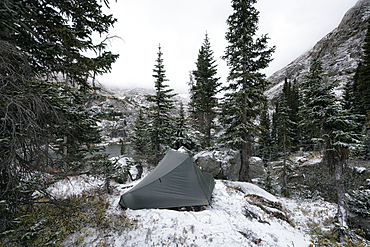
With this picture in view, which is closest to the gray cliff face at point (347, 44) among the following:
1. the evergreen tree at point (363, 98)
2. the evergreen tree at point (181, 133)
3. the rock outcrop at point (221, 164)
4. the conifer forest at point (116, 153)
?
the evergreen tree at point (363, 98)

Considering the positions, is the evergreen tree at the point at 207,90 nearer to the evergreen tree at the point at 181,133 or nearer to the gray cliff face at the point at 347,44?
the evergreen tree at the point at 181,133

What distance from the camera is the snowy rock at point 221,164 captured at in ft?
39.7

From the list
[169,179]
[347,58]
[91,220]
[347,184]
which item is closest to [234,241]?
[169,179]

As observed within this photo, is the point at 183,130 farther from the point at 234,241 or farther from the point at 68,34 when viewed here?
the point at 68,34

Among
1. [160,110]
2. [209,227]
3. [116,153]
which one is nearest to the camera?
[209,227]

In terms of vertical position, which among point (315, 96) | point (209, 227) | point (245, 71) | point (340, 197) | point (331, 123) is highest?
point (245, 71)

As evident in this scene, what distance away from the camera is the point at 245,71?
35.6 ft

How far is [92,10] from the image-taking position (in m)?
3.66

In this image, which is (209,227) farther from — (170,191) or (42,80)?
(42,80)

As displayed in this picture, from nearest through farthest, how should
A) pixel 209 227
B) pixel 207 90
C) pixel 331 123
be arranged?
pixel 209 227 < pixel 331 123 < pixel 207 90

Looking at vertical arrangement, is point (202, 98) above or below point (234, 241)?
above

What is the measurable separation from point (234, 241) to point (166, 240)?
1.98 m

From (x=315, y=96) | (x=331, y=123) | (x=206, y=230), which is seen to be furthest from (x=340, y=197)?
(x=206, y=230)

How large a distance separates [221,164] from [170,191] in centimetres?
710
